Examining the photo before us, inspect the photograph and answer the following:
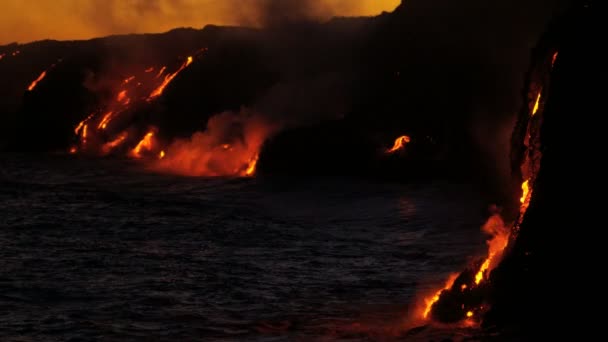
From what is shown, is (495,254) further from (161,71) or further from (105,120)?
(161,71)

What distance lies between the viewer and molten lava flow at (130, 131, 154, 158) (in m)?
54.1

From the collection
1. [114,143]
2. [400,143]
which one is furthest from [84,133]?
[400,143]

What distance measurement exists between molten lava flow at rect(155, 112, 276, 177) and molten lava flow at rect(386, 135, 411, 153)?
6.54 metres

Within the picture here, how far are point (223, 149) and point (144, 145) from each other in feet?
36.7

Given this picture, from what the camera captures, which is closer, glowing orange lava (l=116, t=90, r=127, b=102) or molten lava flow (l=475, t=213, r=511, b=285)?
molten lava flow (l=475, t=213, r=511, b=285)

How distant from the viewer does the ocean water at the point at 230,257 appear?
14.2 m

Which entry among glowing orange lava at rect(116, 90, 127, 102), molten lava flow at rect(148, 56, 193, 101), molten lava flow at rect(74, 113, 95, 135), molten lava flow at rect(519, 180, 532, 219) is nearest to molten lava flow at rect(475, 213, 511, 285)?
molten lava flow at rect(519, 180, 532, 219)

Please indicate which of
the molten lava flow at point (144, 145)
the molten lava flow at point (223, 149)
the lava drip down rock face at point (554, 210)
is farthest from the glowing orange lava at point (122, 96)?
the lava drip down rock face at point (554, 210)

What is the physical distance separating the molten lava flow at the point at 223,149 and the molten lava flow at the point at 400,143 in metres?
6.54

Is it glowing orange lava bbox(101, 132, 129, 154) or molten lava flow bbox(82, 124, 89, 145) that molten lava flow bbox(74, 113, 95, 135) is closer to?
molten lava flow bbox(82, 124, 89, 145)

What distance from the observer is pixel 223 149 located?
4450 centimetres

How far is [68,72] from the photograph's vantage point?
69312 mm

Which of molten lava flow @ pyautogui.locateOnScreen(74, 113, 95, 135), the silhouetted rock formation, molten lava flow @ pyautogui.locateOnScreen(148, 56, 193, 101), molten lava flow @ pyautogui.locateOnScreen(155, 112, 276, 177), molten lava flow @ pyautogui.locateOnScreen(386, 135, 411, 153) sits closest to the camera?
the silhouetted rock formation

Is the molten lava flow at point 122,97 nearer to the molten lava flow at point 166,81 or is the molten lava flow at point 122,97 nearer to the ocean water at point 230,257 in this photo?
the molten lava flow at point 166,81
